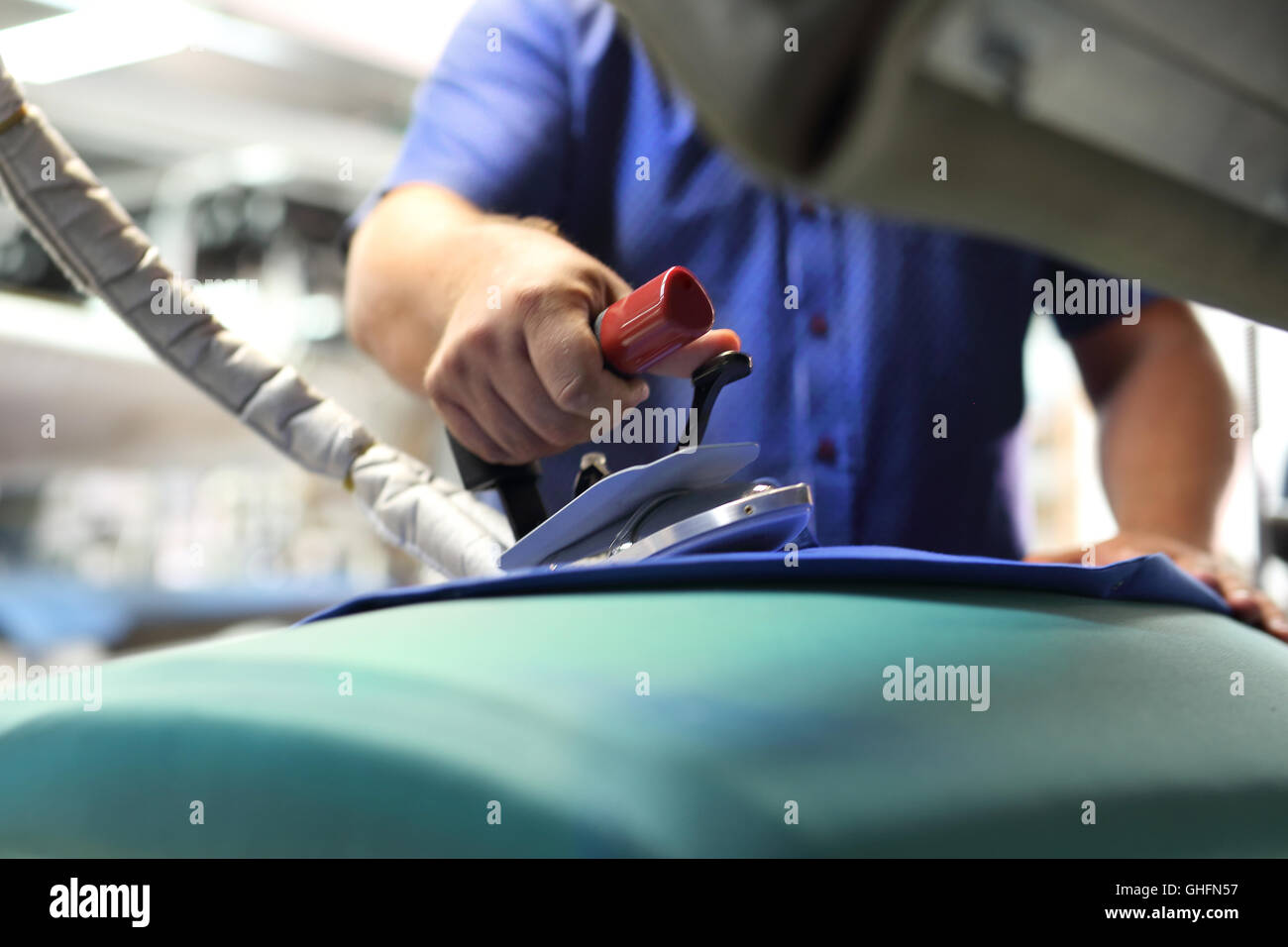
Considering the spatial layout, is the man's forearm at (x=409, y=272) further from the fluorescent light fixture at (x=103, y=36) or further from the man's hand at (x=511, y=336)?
the fluorescent light fixture at (x=103, y=36)

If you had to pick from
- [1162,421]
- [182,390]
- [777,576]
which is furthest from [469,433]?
[182,390]

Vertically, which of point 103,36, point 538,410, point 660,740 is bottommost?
point 660,740

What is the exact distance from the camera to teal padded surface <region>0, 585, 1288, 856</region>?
0.72 feet

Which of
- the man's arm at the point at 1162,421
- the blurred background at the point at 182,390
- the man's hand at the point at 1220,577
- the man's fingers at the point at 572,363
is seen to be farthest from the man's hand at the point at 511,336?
the blurred background at the point at 182,390

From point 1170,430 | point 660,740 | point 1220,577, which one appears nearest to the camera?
point 660,740

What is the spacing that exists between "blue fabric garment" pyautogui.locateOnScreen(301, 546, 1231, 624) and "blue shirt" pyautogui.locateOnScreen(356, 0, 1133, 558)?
23 centimetres

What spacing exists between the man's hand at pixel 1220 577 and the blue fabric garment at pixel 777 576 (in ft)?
0.34

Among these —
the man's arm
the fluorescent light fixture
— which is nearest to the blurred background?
the fluorescent light fixture

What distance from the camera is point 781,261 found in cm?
64

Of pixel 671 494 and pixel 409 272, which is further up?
pixel 409 272

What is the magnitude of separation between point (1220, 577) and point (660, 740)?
0.39 m

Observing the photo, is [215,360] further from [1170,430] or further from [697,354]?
[1170,430]

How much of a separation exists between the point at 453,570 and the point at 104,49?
205 cm

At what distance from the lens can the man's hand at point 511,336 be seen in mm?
411
